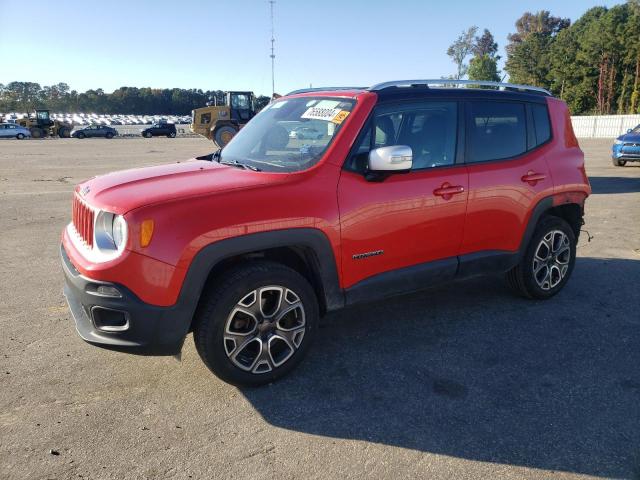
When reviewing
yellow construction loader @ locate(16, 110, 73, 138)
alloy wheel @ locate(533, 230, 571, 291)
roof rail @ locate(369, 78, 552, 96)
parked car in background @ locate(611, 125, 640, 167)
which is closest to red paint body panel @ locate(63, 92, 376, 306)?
roof rail @ locate(369, 78, 552, 96)

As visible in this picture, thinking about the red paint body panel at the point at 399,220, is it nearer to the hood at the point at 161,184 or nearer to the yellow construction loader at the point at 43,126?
the hood at the point at 161,184

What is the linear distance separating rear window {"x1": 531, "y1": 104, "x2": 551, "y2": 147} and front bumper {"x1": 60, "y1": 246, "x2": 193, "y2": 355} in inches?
136

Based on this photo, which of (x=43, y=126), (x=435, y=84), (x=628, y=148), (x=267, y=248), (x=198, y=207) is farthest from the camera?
(x=43, y=126)

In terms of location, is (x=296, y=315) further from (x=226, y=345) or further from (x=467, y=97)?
(x=467, y=97)

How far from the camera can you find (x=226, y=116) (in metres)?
23.9

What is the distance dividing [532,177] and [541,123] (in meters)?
0.60

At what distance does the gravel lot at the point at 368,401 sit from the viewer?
101 inches

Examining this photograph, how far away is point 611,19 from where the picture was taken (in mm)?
65500

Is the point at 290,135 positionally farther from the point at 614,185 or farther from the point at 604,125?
the point at 604,125

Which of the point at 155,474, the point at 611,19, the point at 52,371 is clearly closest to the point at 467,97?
the point at 155,474

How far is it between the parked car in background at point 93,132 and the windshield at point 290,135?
5073 cm

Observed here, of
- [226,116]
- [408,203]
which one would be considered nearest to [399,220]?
[408,203]

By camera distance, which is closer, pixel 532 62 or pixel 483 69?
pixel 532 62

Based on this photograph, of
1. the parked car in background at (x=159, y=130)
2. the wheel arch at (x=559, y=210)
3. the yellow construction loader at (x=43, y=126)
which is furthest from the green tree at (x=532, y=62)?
the wheel arch at (x=559, y=210)
